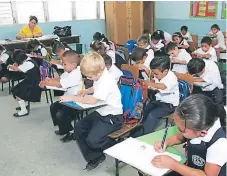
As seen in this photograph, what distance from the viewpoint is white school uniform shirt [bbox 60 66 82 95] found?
8.73 ft

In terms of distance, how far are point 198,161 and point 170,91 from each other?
1314 mm

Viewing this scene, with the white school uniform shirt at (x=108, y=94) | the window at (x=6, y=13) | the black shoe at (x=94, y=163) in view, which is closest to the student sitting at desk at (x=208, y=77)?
the white school uniform shirt at (x=108, y=94)

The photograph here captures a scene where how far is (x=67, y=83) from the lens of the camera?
8.73 ft

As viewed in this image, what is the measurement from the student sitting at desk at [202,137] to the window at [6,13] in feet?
20.0

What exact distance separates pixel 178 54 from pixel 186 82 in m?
1.32

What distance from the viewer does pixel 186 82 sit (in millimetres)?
2682

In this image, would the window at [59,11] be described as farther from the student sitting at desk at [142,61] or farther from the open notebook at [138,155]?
the open notebook at [138,155]

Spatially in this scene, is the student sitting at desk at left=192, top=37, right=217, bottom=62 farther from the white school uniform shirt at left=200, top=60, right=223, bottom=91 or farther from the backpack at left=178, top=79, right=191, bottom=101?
Result: the backpack at left=178, top=79, right=191, bottom=101

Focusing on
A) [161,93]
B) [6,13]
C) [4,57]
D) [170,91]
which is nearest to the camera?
[170,91]

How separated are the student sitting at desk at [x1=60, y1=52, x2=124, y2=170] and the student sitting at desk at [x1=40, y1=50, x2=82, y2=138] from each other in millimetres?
394

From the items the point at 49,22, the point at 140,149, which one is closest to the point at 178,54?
the point at 140,149

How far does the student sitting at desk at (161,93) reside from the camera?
100 inches

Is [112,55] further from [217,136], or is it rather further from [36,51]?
[217,136]

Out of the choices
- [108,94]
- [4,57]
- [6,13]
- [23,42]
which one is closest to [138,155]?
[108,94]
